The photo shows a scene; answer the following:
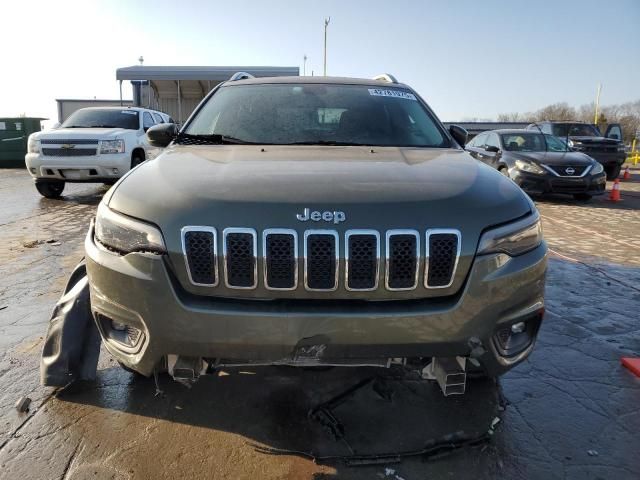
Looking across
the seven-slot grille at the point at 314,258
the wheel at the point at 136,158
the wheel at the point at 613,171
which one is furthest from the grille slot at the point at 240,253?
the wheel at the point at 613,171

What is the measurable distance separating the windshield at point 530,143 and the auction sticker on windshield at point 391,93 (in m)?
8.61

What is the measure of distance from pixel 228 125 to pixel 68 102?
1067 inches

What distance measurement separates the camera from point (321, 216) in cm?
188

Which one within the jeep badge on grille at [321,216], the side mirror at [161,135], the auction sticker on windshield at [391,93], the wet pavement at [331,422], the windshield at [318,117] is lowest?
the wet pavement at [331,422]

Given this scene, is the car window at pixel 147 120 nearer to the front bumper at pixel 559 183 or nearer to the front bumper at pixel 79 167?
the front bumper at pixel 79 167

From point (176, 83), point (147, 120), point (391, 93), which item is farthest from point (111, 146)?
point (176, 83)

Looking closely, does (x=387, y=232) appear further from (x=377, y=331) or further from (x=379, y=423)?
(x=379, y=423)

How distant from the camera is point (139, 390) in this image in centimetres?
274

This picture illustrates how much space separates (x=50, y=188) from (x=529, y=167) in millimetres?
10149

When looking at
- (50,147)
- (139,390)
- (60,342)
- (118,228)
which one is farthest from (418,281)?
(50,147)

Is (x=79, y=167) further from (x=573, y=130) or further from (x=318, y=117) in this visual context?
(x=573, y=130)

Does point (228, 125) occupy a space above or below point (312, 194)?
above

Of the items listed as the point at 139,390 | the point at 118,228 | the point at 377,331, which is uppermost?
the point at 118,228

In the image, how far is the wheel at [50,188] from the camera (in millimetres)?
9857
